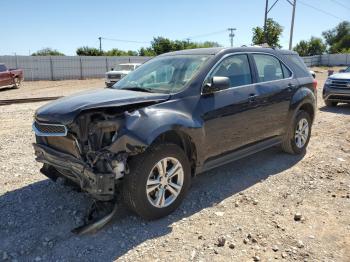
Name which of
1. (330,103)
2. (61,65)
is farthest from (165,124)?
(61,65)

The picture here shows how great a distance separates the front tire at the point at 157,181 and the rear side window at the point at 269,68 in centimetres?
205

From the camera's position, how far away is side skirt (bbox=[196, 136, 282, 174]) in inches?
180

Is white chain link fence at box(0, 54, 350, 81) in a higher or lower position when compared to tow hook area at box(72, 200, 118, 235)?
higher

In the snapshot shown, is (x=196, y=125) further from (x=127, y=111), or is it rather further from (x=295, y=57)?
(x=295, y=57)

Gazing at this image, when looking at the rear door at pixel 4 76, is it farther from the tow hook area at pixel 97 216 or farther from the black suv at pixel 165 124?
the tow hook area at pixel 97 216

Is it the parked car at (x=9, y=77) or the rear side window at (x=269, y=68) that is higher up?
the rear side window at (x=269, y=68)

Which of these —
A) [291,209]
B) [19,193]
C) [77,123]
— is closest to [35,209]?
[19,193]

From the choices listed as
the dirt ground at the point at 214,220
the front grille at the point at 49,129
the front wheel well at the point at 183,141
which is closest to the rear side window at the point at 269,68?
the dirt ground at the point at 214,220

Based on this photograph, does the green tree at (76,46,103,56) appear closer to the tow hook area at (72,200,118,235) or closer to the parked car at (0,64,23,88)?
the parked car at (0,64,23,88)

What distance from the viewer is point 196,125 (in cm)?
424

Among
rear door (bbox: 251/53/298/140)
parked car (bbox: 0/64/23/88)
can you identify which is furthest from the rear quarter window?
parked car (bbox: 0/64/23/88)

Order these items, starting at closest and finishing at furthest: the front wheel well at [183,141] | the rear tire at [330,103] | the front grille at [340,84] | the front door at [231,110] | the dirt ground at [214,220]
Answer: the dirt ground at [214,220] < the front wheel well at [183,141] < the front door at [231,110] < the front grille at [340,84] < the rear tire at [330,103]

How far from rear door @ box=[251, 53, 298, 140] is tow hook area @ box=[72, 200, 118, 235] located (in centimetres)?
248

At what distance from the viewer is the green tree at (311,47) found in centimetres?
6894
